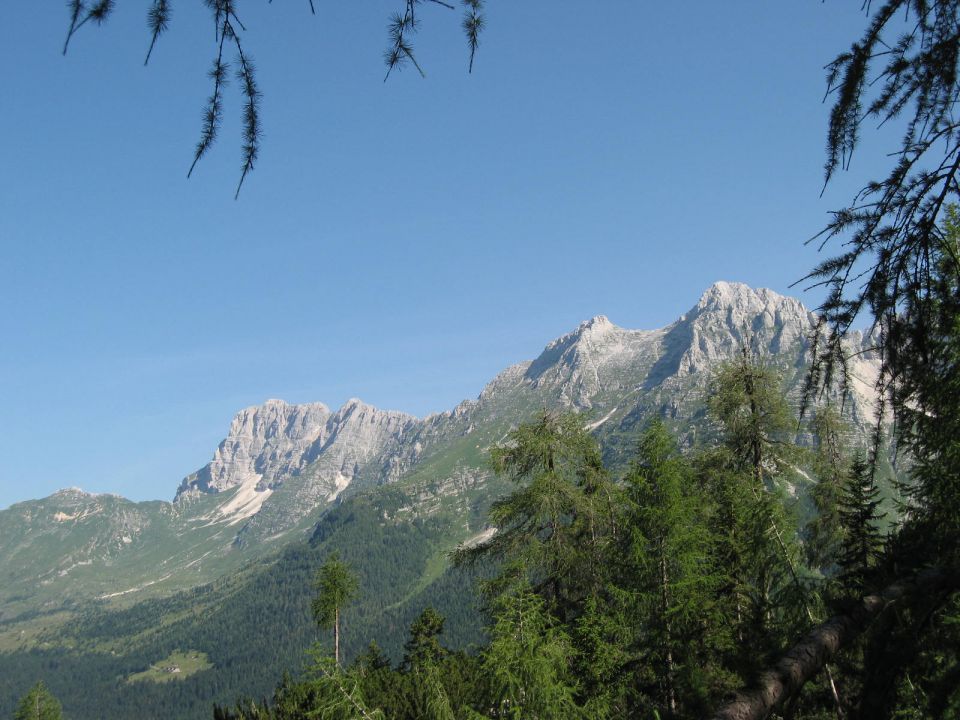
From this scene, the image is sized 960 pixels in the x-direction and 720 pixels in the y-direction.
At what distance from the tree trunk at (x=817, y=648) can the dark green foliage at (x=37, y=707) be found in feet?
221

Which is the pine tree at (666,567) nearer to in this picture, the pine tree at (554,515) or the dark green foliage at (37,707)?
the pine tree at (554,515)

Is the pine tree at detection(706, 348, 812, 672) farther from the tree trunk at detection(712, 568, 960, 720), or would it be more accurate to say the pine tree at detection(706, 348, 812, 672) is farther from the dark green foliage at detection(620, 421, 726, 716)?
the tree trunk at detection(712, 568, 960, 720)

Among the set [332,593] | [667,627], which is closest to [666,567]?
[667,627]

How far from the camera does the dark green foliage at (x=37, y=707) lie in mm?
52750

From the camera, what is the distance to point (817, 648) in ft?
10.4

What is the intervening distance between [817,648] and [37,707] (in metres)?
69.4

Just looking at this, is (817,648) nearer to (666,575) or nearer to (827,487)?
(666,575)

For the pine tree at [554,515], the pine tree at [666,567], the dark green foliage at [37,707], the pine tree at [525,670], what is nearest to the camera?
the pine tree at [525,670]

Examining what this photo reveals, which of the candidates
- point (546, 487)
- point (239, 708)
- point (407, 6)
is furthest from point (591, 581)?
point (407, 6)

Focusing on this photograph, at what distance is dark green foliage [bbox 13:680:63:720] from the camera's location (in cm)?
5275

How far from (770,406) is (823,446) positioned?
11.4 ft

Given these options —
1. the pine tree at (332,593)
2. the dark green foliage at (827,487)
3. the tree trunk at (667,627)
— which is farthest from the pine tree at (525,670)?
the pine tree at (332,593)

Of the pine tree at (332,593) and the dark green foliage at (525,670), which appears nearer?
the dark green foliage at (525,670)

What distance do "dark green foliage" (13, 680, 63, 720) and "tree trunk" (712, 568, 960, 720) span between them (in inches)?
2652
